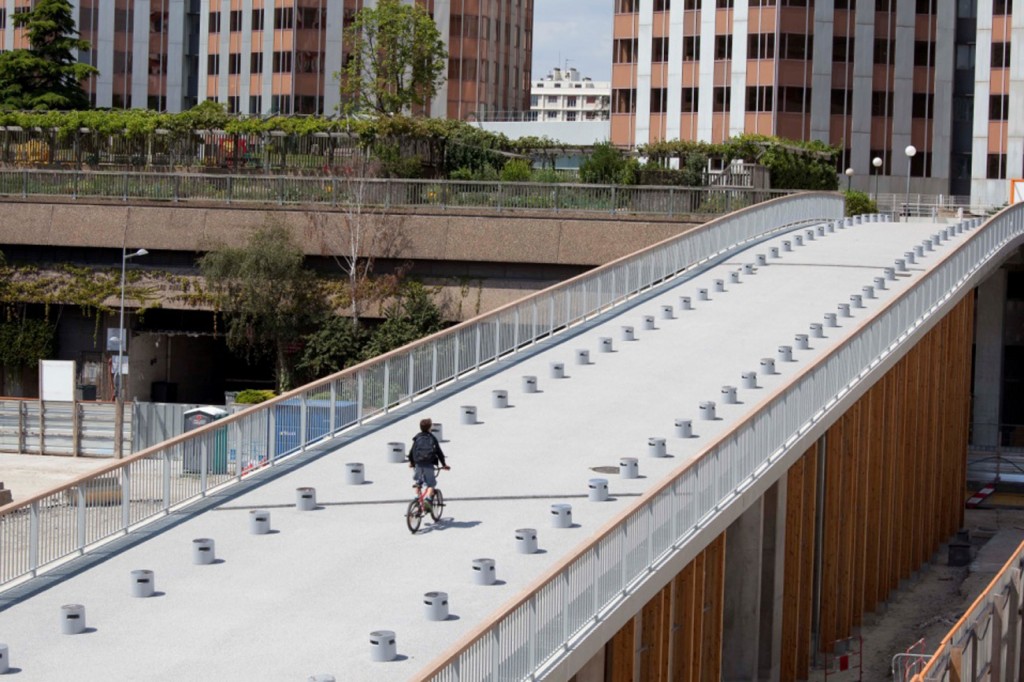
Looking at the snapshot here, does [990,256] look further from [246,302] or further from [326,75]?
[326,75]

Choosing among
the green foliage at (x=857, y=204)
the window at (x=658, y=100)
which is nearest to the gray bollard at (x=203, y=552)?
the green foliage at (x=857, y=204)

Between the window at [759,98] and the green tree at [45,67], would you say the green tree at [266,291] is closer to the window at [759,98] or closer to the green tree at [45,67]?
the green tree at [45,67]

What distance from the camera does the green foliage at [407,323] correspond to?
157 ft

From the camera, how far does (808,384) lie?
24.0 metres

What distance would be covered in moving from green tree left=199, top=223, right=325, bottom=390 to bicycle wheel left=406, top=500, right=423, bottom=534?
30427 mm

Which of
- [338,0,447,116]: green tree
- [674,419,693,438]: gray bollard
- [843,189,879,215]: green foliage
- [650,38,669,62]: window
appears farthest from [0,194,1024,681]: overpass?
[650,38,669,62]: window

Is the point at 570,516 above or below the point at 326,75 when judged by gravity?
below

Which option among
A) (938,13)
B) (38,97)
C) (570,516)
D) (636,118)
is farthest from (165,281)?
(938,13)

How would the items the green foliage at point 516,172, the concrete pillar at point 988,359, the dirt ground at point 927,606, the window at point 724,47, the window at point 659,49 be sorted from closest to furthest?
the dirt ground at point 927,606
the green foliage at point 516,172
the concrete pillar at point 988,359
the window at point 724,47
the window at point 659,49

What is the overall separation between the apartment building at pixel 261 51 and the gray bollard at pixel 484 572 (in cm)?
8517

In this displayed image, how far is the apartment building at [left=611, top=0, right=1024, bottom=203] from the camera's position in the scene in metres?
84.6

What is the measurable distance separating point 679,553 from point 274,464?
6372mm

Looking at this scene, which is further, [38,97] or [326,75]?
[326,75]

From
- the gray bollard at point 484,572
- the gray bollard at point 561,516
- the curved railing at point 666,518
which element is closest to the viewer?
the curved railing at point 666,518
